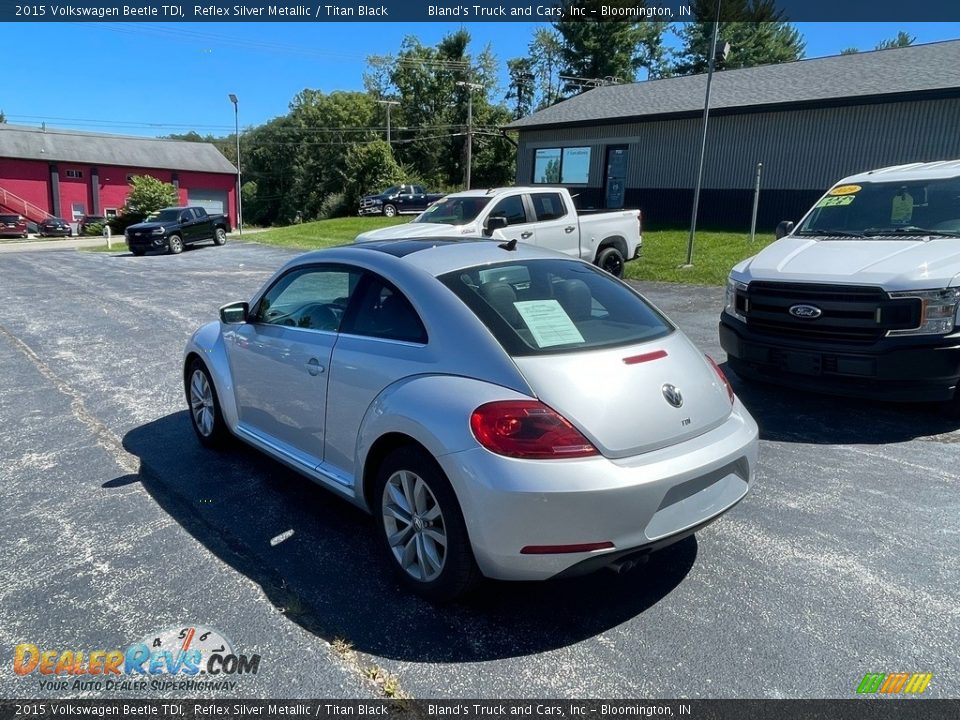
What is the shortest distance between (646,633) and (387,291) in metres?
2.01

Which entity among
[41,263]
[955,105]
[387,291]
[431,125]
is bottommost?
[41,263]

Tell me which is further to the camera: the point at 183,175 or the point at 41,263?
the point at 183,175

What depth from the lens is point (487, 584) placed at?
3225 mm

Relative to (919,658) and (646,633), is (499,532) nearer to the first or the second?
(646,633)

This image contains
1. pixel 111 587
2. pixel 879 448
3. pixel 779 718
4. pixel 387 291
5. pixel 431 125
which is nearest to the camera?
pixel 779 718

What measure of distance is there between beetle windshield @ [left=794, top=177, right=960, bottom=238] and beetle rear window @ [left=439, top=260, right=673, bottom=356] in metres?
3.84

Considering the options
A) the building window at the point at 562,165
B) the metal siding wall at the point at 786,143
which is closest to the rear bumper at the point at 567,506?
the metal siding wall at the point at 786,143

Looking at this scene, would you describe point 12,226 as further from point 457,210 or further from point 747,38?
point 747,38

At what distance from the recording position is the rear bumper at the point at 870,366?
504cm

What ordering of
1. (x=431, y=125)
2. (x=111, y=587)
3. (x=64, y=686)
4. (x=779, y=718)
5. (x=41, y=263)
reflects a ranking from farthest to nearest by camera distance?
(x=431, y=125)
(x=41, y=263)
(x=111, y=587)
(x=64, y=686)
(x=779, y=718)

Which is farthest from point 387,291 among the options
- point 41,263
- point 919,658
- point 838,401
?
point 41,263

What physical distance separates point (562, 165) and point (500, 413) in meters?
24.6

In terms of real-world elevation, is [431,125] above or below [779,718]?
above

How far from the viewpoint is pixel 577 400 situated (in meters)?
2.76
